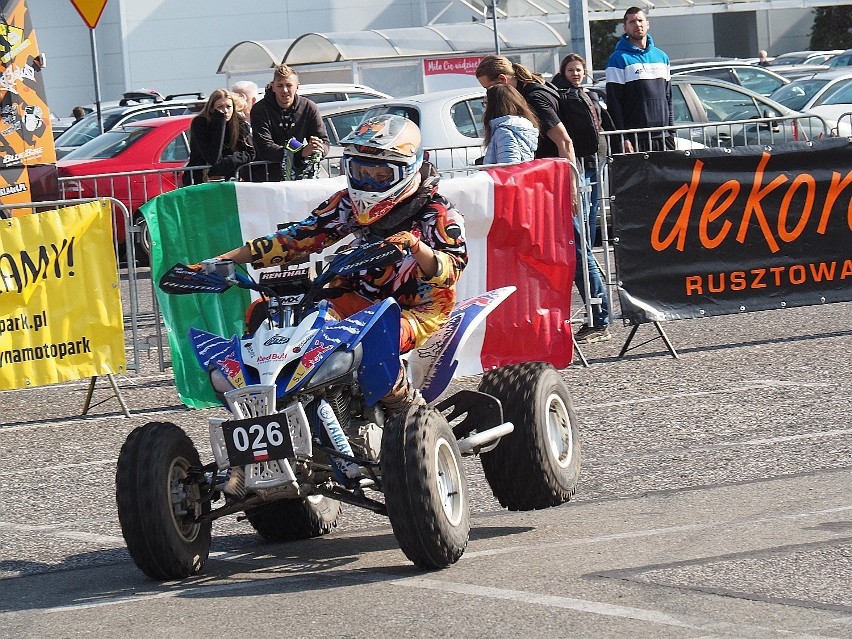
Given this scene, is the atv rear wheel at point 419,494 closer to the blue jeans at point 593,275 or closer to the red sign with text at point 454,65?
the blue jeans at point 593,275

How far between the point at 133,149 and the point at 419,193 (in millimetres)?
11349

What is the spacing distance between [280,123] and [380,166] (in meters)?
5.58

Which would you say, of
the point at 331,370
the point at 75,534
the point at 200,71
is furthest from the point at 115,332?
the point at 200,71

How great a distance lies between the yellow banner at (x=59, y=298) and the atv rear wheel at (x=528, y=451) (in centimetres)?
380

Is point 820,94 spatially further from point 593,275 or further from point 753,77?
point 593,275

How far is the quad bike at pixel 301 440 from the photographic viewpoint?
545cm

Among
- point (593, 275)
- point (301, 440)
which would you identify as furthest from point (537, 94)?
point (301, 440)

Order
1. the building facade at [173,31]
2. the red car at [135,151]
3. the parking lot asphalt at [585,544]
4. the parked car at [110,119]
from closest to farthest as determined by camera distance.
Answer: the parking lot asphalt at [585,544] < the red car at [135,151] < the parked car at [110,119] < the building facade at [173,31]

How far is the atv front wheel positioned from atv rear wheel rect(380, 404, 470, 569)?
763 millimetres

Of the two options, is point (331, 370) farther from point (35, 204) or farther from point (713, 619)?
point (35, 204)

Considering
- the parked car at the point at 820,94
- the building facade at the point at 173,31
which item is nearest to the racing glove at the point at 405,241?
the parked car at the point at 820,94

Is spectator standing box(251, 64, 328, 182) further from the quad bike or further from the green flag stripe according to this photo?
the quad bike

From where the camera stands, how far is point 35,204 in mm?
9672

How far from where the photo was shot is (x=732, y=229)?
10812mm
